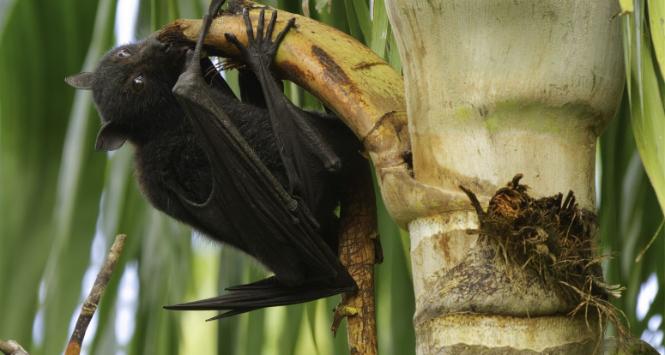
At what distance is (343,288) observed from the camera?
267cm

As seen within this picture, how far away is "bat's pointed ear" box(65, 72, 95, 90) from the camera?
324 cm

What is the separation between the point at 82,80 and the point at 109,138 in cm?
23

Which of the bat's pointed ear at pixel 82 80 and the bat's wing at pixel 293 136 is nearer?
the bat's wing at pixel 293 136

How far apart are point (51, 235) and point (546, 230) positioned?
68.9 inches

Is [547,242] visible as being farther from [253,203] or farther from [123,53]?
[123,53]

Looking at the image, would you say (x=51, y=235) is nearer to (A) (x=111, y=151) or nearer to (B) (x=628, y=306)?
(A) (x=111, y=151)

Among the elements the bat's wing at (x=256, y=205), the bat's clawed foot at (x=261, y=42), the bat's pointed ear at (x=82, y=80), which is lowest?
the bat's wing at (x=256, y=205)

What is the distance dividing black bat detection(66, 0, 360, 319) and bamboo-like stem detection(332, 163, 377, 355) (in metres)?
0.05

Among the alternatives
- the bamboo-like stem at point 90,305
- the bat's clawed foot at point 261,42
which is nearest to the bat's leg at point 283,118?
the bat's clawed foot at point 261,42

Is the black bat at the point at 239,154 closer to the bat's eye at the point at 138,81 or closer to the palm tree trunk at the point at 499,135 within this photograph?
the bat's eye at the point at 138,81

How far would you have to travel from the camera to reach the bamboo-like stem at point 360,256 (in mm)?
2463

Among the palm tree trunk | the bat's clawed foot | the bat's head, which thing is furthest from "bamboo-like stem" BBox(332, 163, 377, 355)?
the bat's head

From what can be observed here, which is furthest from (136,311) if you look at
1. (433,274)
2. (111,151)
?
(433,274)

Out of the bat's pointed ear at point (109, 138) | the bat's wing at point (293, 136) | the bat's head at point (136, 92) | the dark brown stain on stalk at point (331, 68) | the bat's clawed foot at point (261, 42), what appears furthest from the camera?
the bat's head at point (136, 92)
